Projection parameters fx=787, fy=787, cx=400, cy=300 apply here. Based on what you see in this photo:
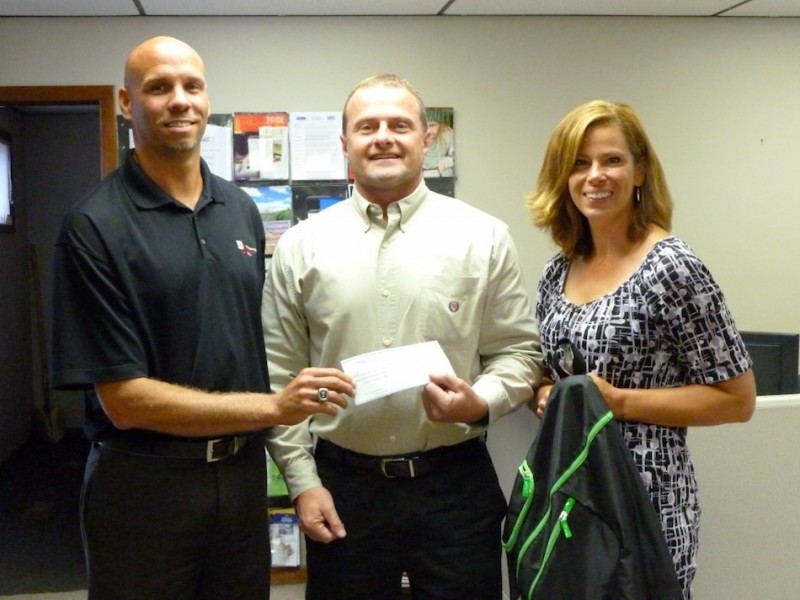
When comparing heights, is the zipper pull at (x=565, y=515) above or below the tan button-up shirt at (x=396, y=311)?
below

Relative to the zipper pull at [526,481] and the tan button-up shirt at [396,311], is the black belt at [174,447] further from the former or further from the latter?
the zipper pull at [526,481]

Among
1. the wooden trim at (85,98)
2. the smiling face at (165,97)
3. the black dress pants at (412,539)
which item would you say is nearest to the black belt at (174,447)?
the black dress pants at (412,539)

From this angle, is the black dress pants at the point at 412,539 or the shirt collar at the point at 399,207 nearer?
the black dress pants at the point at 412,539

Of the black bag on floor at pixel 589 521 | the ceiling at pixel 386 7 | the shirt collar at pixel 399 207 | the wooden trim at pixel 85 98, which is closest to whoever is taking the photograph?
the black bag on floor at pixel 589 521

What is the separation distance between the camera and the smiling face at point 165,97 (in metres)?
1.62

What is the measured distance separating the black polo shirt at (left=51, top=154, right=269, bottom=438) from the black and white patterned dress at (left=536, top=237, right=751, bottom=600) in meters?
0.71

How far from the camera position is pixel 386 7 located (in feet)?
11.3

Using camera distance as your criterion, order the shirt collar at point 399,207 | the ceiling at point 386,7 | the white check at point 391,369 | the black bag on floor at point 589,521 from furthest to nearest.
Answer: the ceiling at point 386,7, the shirt collar at point 399,207, the white check at point 391,369, the black bag on floor at point 589,521

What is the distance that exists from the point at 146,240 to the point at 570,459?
0.93 metres

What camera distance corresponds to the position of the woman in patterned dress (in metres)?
1.50


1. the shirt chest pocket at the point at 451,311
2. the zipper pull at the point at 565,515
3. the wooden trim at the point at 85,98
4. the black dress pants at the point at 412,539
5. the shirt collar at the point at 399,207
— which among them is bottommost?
the black dress pants at the point at 412,539

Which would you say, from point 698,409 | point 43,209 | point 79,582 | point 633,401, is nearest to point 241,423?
point 633,401

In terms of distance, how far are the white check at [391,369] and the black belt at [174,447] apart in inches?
13.1

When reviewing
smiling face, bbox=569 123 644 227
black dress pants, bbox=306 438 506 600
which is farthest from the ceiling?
black dress pants, bbox=306 438 506 600
